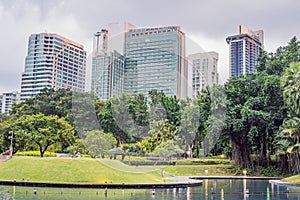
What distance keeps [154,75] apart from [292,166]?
2428cm

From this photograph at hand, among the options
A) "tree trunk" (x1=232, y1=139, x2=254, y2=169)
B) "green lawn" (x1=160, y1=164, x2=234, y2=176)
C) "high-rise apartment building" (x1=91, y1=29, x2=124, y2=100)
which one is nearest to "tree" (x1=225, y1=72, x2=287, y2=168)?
"tree trunk" (x1=232, y1=139, x2=254, y2=169)

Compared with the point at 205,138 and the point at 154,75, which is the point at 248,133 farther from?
the point at 154,75

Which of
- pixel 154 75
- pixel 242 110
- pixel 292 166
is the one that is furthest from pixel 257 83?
pixel 154 75

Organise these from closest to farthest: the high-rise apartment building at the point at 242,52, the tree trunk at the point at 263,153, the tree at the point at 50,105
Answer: the tree trunk at the point at 263,153 < the tree at the point at 50,105 < the high-rise apartment building at the point at 242,52

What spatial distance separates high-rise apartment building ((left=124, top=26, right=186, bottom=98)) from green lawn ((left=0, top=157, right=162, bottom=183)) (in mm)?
8181

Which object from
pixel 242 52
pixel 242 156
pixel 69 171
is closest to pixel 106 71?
pixel 69 171

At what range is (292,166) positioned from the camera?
134 feet

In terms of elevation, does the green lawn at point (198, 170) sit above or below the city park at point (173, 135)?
below

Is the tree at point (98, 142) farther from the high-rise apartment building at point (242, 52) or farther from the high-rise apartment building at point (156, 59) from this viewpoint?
the high-rise apartment building at point (242, 52)

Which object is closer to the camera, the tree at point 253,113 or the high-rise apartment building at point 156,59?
the high-rise apartment building at point 156,59

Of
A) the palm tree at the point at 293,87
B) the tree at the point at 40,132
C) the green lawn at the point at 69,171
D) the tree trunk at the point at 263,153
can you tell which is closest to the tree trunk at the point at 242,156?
the tree trunk at the point at 263,153

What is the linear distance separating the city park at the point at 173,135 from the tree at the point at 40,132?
0.11m

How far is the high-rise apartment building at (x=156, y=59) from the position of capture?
22906mm

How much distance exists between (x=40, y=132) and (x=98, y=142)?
28.6 feet
